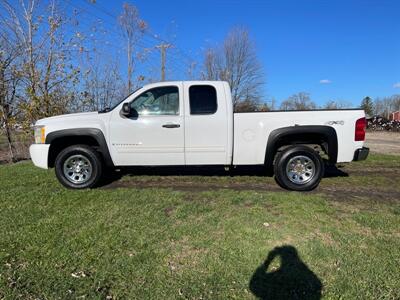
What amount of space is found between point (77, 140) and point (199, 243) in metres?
3.67

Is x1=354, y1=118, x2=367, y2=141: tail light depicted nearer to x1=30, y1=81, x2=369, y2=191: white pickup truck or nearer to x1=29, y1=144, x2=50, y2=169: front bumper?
x1=30, y1=81, x2=369, y2=191: white pickup truck

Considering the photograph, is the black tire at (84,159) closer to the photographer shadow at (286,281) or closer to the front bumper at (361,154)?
the photographer shadow at (286,281)

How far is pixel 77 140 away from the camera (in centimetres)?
637

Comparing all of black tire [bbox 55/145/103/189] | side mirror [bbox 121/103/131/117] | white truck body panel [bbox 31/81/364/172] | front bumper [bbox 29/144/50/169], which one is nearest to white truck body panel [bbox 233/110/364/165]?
white truck body panel [bbox 31/81/364/172]

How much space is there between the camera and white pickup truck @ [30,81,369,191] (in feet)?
19.4

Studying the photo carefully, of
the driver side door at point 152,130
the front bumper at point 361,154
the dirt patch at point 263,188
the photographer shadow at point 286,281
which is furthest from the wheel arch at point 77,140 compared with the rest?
the front bumper at point 361,154

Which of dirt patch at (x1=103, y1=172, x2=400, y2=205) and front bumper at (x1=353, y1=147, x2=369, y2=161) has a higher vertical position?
front bumper at (x1=353, y1=147, x2=369, y2=161)

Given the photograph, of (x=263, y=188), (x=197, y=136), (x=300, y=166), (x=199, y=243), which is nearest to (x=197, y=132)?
(x=197, y=136)

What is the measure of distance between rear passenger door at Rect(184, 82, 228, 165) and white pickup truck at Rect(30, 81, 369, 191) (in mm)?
18

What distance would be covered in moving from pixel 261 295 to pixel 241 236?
43.6 inches

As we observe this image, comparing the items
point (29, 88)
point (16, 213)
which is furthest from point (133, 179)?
point (29, 88)

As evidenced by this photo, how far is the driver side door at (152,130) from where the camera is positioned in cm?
600

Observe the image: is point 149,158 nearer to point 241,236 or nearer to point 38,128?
point 38,128

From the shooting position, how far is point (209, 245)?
12.5 feet
